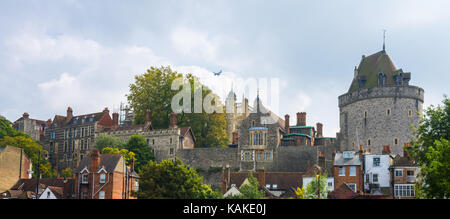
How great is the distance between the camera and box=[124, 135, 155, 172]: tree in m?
61.2

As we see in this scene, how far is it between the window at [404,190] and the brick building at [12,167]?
36440 mm

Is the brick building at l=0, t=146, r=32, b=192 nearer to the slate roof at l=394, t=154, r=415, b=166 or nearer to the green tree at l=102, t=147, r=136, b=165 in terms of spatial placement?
the green tree at l=102, t=147, r=136, b=165

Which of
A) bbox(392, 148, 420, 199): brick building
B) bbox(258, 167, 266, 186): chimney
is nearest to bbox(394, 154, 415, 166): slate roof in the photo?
bbox(392, 148, 420, 199): brick building

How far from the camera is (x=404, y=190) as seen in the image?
5153 centimetres

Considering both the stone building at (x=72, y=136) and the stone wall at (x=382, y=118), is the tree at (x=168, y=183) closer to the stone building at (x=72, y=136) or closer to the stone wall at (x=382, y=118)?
the stone wall at (x=382, y=118)

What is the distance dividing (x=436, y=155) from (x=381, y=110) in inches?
1385

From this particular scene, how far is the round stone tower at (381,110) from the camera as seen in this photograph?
64725 millimetres

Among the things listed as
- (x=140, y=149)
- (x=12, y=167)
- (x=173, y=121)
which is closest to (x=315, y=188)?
(x=173, y=121)

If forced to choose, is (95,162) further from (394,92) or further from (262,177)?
(394,92)

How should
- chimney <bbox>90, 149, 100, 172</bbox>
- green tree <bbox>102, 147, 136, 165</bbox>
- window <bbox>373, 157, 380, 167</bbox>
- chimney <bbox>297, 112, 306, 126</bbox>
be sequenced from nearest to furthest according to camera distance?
chimney <bbox>90, 149, 100, 172</bbox> → window <bbox>373, 157, 380, 167</bbox> → green tree <bbox>102, 147, 136, 165</bbox> → chimney <bbox>297, 112, 306, 126</bbox>

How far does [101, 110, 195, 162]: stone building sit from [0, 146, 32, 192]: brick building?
12785mm

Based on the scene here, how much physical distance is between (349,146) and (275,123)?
1037 centimetres
